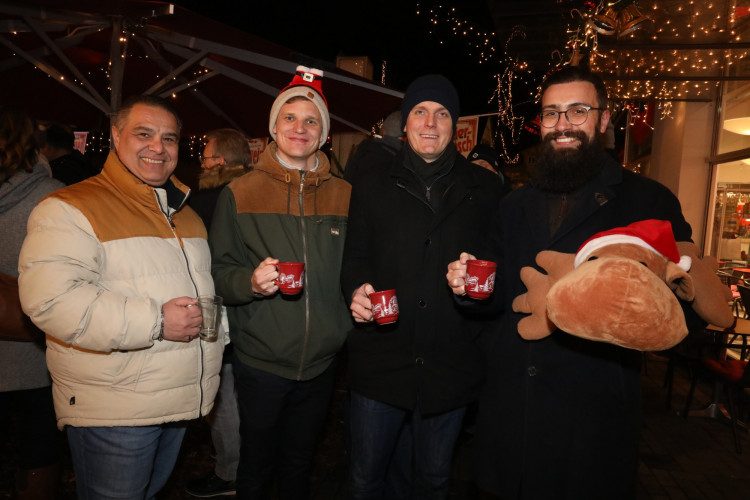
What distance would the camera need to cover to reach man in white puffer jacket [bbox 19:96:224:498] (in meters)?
1.95

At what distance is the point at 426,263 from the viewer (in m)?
2.56

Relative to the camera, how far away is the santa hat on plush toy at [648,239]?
1692mm

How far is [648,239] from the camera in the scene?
170 cm

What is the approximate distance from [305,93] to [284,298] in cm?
128

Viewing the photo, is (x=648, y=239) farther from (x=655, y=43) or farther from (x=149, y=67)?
(x=149, y=67)

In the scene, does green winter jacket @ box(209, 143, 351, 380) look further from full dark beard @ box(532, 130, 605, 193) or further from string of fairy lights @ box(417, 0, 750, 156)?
string of fairy lights @ box(417, 0, 750, 156)

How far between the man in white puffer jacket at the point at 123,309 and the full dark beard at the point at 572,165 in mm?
1871

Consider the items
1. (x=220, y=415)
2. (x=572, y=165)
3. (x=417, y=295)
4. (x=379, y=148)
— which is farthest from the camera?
(x=379, y=148)

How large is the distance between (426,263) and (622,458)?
131 cm

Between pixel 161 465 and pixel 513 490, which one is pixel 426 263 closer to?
pixel 513 490

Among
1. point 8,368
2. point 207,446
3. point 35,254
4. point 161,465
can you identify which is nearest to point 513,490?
point 161,465

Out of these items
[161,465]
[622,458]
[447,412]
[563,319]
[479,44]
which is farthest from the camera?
[479,44]

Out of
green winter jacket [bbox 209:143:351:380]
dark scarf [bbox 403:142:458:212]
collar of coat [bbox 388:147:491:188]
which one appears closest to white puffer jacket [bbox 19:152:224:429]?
green winter jacket [bbox 209:143:351:380]

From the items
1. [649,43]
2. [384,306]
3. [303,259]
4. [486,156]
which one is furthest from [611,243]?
[649,43]
